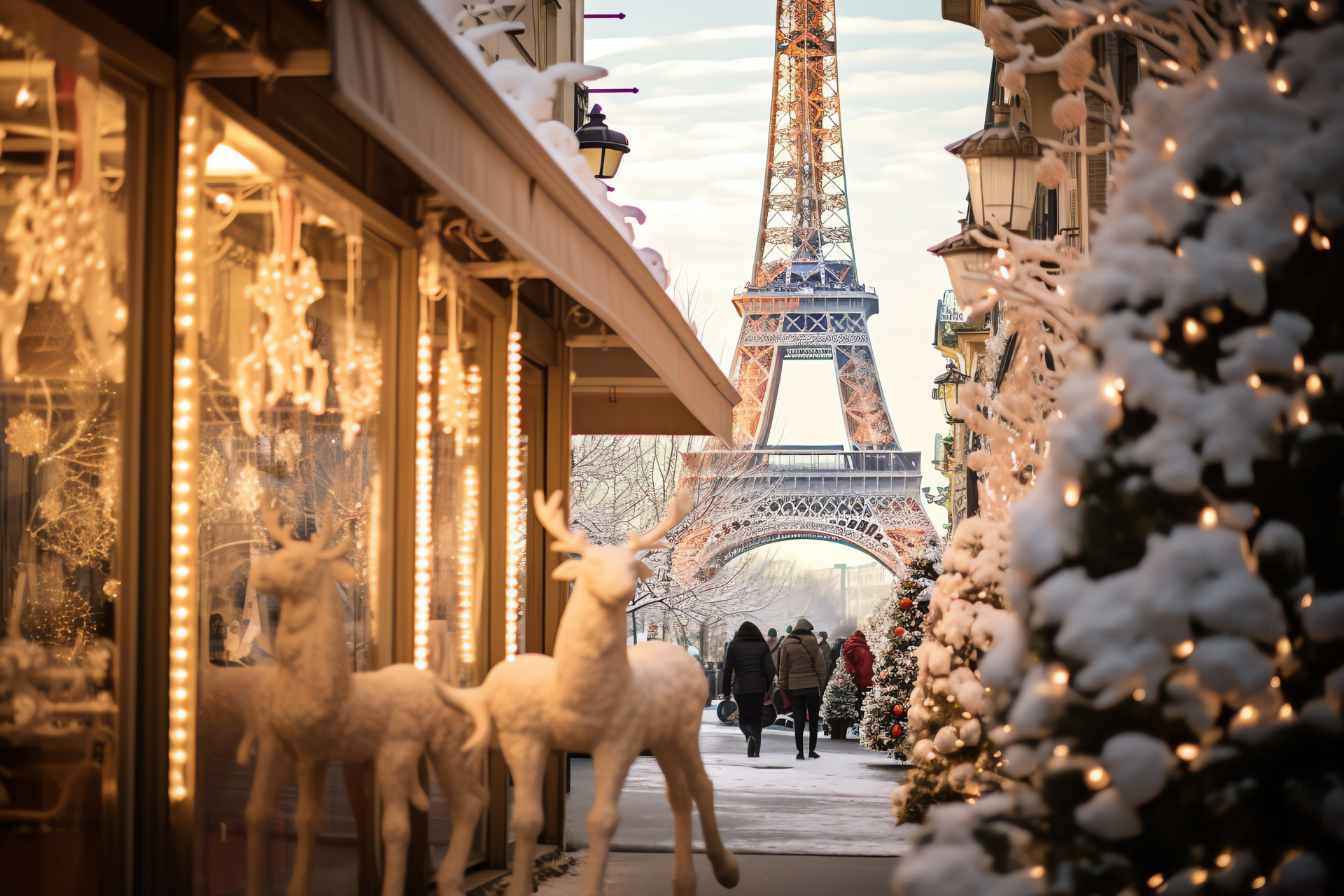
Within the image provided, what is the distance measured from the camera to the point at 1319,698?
223cm

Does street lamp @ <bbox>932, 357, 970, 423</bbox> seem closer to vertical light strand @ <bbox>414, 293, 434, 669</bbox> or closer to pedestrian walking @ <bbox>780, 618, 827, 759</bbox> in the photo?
pedestrian walking @ <bbox>780, 618, 827, 759</bbox>

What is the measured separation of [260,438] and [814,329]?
39996 millimetres

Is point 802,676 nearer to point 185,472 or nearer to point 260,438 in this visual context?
point 260,438

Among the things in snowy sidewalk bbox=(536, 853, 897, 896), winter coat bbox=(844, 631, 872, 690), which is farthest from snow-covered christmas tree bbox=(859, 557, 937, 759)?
snowy sidewalk bbox=(536, 853, 897, 896)

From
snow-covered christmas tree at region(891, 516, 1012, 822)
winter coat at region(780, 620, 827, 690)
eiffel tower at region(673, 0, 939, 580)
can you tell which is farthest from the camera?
eiffel tower at region(673, 0, 939, 580)

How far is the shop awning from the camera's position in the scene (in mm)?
2609

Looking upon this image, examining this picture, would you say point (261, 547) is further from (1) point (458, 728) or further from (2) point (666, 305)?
(2) point (666, 305)

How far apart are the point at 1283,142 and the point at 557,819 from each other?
20.3 ft

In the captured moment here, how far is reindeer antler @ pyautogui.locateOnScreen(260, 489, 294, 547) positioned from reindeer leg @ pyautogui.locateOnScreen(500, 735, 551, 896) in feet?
3.57

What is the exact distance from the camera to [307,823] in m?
4.24

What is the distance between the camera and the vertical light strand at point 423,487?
213 inches

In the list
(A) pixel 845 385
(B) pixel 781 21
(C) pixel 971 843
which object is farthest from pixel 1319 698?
(B) pixel 781 21

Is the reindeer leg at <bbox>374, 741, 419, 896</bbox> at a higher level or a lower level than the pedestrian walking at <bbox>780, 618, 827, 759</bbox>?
higher

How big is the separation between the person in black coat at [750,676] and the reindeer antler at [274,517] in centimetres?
1055
